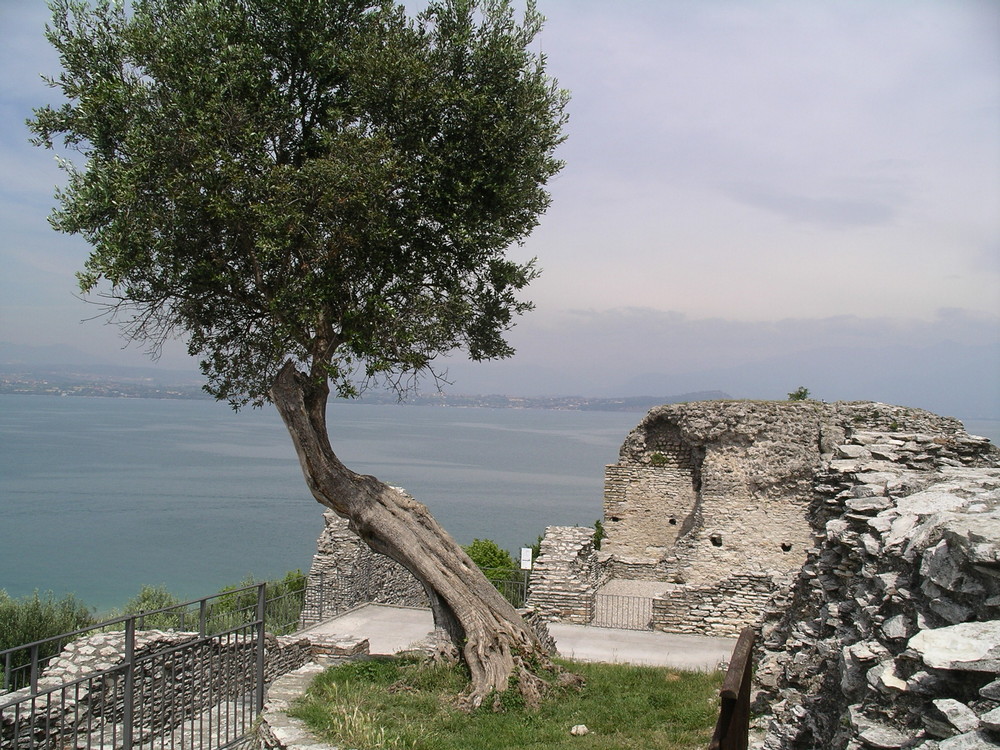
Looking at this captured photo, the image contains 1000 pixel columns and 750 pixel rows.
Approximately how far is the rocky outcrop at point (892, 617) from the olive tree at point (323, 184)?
4.20 meters

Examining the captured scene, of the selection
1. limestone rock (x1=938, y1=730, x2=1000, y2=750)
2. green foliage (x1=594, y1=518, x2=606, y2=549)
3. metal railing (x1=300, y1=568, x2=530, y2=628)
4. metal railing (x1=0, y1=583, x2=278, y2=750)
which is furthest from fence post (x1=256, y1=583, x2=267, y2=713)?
green foliage (x1=594, y1=518, x2=606, y2=549)

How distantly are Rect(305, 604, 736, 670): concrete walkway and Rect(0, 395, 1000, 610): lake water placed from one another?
11965mm

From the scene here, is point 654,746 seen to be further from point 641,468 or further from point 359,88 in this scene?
point 641,468

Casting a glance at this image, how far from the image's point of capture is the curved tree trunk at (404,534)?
10.8 meters

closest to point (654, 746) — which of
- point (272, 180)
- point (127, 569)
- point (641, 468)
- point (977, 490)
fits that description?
point (977, 490)

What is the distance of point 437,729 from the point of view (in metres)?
8.95

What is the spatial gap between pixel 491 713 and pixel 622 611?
29.2 feet

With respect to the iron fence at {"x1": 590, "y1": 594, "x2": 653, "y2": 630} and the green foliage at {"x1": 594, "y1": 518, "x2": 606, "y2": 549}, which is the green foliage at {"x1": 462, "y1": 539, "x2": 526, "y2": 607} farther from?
the green foliage at {"x1": 594, "y1": 518, "x2": 606, "y2": 549}

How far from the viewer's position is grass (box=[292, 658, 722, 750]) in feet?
28.2

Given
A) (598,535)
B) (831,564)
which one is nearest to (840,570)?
(831,564)

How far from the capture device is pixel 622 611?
17984mm

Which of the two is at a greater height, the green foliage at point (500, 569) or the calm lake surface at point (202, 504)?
the green foliage at point (500, 569)

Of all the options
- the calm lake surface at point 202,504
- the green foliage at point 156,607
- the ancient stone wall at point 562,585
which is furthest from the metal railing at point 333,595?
the calm lake surface at point 202,504

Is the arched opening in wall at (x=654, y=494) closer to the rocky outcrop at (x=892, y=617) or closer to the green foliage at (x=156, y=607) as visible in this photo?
the green foliage at (x=156, y=607)
